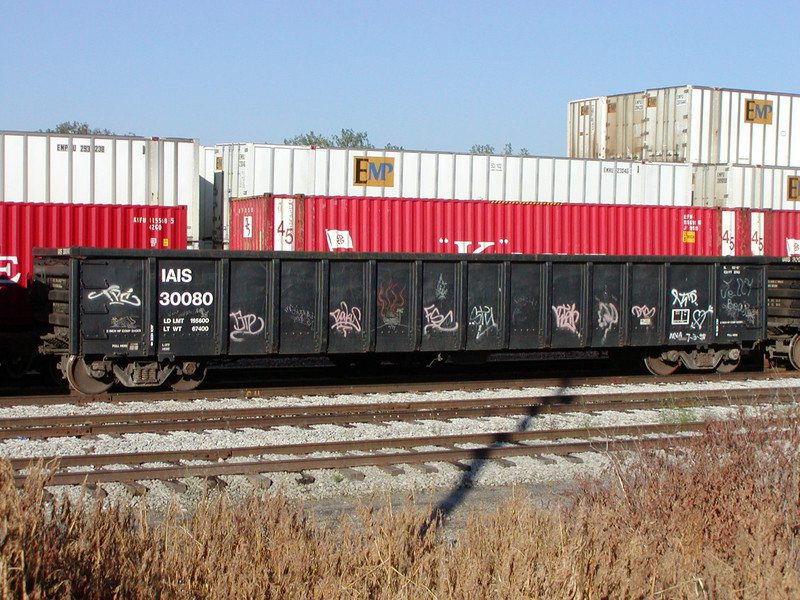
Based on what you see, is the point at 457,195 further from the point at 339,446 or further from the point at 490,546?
the point at 490,546

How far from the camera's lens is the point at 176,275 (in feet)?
46.7

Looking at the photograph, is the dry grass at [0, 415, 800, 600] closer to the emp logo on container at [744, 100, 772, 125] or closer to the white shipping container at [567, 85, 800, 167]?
the white shipping container at [567, 85, 800, 167]

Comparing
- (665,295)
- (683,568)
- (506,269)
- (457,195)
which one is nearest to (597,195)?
(457,195)

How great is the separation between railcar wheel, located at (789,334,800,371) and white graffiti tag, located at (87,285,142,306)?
1352cm

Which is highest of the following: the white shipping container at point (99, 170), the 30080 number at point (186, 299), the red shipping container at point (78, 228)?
the white shipping container at point (99, 170)

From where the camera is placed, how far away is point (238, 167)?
2181cm

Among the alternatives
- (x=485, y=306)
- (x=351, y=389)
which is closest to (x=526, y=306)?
(x=485, y=306)

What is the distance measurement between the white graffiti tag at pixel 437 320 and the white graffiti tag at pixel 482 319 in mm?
388

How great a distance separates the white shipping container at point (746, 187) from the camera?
25062 millimetres

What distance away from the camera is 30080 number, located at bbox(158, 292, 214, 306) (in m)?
14.2

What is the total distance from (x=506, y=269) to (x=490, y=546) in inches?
442

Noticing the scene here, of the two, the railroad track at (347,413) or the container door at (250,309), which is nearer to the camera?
the railroad track at (347,413)

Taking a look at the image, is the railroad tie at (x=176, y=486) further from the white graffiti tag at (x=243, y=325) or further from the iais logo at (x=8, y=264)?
the iais logo at (x=8, y=264)

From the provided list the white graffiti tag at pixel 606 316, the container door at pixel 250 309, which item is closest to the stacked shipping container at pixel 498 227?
the white graffiti tag at pixel 606 316
